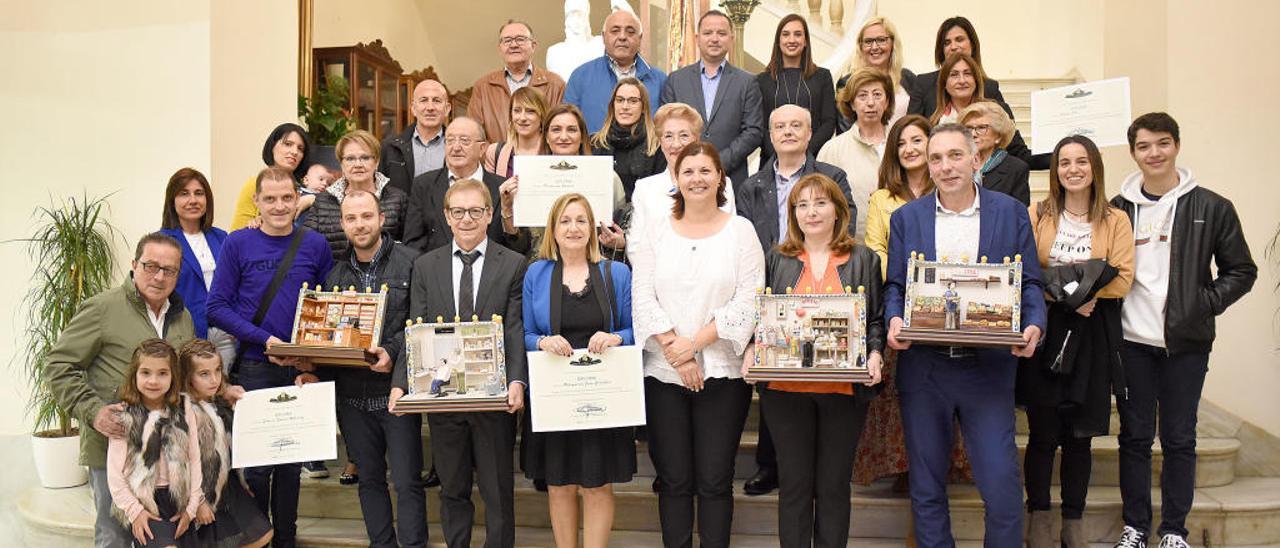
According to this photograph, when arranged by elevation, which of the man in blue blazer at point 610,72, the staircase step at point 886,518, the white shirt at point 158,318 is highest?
the man in blue blazer at point 610,72

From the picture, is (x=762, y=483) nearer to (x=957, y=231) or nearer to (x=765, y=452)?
(x=765, y=452)

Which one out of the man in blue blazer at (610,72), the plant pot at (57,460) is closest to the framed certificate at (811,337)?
the man in blue blazer at (610,72)

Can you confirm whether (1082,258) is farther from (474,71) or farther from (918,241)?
(474,71)

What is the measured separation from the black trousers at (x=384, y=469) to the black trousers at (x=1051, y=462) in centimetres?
245

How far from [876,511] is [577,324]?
1.60 m

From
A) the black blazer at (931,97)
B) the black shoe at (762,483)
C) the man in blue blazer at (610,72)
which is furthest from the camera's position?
the man in blue blazer at (610,72)

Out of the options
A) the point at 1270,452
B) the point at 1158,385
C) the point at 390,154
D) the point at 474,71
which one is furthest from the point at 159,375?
the point at 474,71

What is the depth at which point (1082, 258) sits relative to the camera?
3889mm

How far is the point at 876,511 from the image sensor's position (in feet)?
14.7

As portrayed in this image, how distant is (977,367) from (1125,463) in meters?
0.97

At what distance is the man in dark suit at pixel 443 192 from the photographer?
469 cm

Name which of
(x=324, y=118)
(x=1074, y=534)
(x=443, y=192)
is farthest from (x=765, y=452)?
(x=324, y=118)

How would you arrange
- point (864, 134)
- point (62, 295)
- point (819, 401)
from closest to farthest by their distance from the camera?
point (819, 401), point (864, 134), point (62, 295)

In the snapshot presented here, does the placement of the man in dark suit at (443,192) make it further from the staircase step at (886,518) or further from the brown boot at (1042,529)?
the brown boot at (1042,529)
